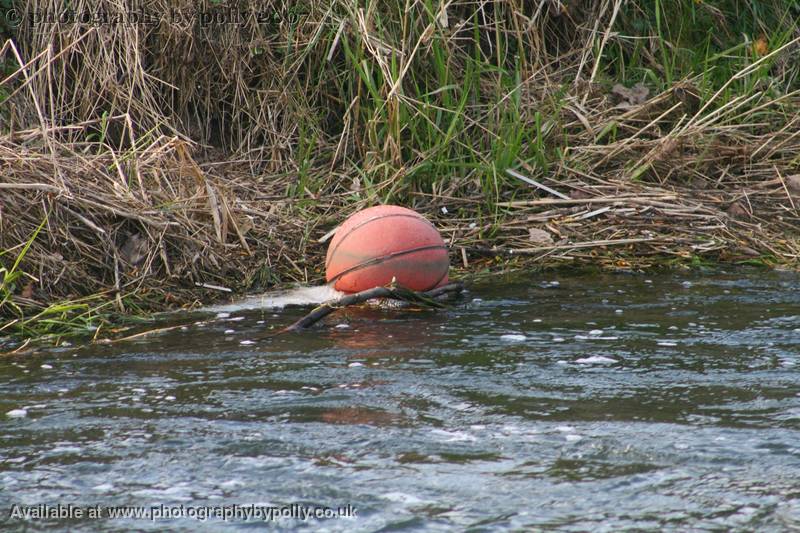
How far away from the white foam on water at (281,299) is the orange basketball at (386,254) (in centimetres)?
18

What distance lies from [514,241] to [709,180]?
6.44 feet

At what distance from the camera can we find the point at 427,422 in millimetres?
4496

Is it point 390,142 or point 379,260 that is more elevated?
point 390,142

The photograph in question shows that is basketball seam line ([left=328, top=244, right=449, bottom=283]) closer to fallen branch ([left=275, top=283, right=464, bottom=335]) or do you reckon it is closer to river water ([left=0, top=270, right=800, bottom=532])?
fallen branch ([left=275, top=283, right=464, bottom=335])

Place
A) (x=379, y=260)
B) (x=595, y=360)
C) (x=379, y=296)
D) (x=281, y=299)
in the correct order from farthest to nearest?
1. (x=281, y=299)
2. (x=379, y=260)
3. (x=379, y=296)
4. (x=595, y=360)

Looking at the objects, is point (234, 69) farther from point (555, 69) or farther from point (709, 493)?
point (709, 493)

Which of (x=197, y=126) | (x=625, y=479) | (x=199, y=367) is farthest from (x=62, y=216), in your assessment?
(x=625, y=479)

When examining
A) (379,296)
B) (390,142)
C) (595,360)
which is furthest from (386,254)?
Answer: (390,142)

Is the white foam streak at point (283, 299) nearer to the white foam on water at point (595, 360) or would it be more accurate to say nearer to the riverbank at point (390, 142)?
the riverbank at point (390, 142)

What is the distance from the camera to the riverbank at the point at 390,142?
723cm

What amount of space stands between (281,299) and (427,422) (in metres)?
2.90

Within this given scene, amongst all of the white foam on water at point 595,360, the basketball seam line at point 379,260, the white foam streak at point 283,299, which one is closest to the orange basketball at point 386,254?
the basketball seam line at point 379,260

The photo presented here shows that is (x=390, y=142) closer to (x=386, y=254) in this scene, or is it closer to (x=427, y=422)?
(x=386, y=254)

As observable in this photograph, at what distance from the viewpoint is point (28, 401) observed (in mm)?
4898
